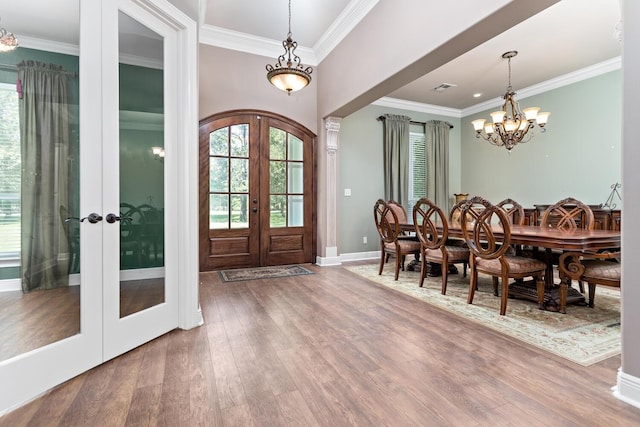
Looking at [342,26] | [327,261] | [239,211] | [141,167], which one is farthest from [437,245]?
[342,26]

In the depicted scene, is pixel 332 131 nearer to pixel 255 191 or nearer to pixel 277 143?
pixel 277 143

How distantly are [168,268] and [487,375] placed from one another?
7.21 ft

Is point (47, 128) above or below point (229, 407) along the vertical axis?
above

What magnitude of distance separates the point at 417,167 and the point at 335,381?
540 centimetres

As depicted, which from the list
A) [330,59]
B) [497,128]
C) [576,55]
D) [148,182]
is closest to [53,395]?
[148,182]

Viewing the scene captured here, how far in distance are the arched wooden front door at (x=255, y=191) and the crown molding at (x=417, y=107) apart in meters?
1.88

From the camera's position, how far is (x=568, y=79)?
16.3 ft

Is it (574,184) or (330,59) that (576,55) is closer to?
(574,184)

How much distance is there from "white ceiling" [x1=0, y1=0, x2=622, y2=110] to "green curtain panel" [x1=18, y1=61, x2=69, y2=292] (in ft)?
3.82

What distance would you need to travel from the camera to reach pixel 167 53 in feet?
7.68

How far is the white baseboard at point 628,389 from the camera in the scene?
1.48m

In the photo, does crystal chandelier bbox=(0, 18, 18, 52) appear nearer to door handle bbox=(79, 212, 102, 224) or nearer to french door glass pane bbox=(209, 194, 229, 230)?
door handle bbox=(79, 212, 102, 224)

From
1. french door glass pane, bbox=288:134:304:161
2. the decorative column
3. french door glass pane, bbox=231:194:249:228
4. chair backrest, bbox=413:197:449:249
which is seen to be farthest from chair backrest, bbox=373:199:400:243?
french door glass pane, bbox=231:194:249:228

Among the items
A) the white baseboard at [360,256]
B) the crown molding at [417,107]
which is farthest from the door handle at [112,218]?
the crown molding at [417,107]
